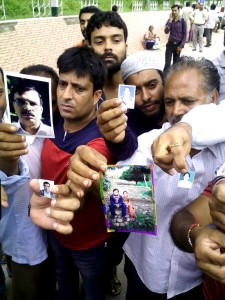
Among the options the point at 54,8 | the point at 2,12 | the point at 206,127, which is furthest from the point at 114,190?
the point at 54,8

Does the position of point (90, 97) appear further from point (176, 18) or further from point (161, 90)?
point (176, 18)

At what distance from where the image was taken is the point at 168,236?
4.54 feet

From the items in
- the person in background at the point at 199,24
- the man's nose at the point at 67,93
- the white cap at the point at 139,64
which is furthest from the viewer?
the person in background at the point at 199,24

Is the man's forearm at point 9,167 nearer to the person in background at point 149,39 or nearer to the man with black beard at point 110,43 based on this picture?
the man with black beard at point 110,43

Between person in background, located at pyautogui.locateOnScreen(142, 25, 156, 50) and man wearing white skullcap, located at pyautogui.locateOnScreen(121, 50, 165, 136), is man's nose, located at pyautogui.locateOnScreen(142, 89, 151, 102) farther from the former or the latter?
person in background, located at pyautogui.locateOnScreen(142, 25, 156, 50)

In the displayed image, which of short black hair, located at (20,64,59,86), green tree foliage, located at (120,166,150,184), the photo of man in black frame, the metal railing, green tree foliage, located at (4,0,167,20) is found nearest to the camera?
green tree foliage, located at (120,166,150,184)

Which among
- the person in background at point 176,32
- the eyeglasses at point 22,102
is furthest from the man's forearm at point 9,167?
the person in background at point 176,32

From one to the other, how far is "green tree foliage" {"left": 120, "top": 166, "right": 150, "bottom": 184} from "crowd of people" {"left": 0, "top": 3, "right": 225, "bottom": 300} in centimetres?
6

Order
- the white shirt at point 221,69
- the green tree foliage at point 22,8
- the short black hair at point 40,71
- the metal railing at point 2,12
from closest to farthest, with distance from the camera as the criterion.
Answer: the short black hair at point 40,71, the white shirt at point 221,69, the metal railing at point 2,12, the green tree foliage at point 22,8

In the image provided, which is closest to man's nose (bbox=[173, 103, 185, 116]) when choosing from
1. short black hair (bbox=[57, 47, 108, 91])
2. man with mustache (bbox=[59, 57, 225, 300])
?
man with mustache (bbox=[59, 57, 225, 300])

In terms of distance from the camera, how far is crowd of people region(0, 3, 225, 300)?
1.09 m

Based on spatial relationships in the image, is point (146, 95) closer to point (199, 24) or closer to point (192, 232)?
point (192, 232)

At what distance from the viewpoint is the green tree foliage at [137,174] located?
40.8 inches

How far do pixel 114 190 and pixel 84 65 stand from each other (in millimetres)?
806
